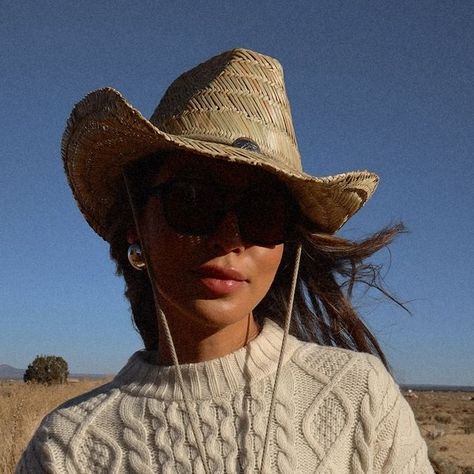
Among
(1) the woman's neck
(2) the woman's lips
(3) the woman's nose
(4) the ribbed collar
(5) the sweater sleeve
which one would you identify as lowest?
(5) the sweater sleeve

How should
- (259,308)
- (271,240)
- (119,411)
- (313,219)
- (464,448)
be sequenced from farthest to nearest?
(464,448) → (259,308) → (313,219) → (119,411) → (271,240)

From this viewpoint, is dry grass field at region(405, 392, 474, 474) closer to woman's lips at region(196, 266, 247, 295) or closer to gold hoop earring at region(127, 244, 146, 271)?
gold hoop earring at region(127, 244, 146, 271)

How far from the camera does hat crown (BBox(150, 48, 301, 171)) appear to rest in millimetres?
2207

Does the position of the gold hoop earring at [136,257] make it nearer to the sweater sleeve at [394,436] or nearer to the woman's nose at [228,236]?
the woman's nose at [228,236]

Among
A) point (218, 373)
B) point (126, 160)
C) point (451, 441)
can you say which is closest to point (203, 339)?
point (218, 373)

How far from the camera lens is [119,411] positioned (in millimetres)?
2301

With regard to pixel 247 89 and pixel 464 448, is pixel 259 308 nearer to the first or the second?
pixel 247 89

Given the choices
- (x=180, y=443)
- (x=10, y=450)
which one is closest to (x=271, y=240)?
(x=180, y=443)

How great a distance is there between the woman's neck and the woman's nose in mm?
308

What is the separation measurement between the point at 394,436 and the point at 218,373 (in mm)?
559

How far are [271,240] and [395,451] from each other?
69 cm

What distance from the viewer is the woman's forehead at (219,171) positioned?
213 centimetres

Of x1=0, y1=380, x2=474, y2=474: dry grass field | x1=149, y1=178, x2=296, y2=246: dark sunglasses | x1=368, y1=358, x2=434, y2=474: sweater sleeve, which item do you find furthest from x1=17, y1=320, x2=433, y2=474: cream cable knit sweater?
x1=0, y1=380, x2=474, y2=474: dry grass field

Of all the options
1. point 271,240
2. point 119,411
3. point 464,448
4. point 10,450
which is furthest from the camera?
point 464,448
